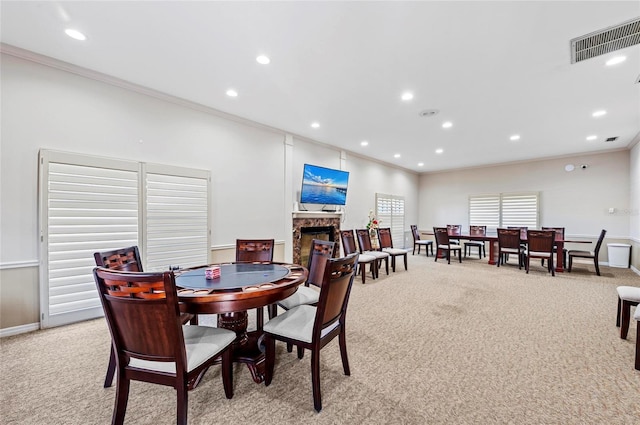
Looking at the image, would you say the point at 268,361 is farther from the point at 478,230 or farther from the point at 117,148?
the point at 478,230

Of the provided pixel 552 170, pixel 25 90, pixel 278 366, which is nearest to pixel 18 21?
pixel 25 90

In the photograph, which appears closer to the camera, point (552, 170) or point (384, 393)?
point (384, 393)

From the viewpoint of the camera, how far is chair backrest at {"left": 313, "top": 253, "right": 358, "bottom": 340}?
1.72 m

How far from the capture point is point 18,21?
2.36 meters

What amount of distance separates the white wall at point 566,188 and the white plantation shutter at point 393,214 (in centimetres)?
175

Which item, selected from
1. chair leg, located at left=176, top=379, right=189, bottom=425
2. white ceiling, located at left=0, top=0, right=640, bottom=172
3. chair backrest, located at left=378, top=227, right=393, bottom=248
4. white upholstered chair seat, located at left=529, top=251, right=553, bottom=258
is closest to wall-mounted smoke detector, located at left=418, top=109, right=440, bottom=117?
white ceiling, located at left=0, top=0, right=640, bottom=172

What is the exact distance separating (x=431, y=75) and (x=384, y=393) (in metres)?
3.23

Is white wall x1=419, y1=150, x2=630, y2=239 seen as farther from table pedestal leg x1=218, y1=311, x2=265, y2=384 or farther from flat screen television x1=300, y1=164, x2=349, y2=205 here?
table pedestal leg x1=218, y1=311, x2=265, y2=384

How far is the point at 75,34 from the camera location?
2.51 meters

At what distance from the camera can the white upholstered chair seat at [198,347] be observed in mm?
1460

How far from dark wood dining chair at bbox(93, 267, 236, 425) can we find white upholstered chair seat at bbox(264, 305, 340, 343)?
51 cm

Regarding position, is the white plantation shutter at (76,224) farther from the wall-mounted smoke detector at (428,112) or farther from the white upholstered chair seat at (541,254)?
the white upholstered chair seat at (541,254)

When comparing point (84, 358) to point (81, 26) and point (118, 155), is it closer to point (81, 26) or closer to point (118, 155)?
point (118, 155)

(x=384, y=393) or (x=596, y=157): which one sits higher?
(x=596, y=157)
